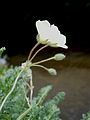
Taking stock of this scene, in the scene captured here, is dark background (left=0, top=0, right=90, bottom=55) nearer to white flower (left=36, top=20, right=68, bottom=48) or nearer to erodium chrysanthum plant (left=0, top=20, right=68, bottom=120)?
erodium chrysanthum plant (left=0, top=20, right=68, bottom=120)

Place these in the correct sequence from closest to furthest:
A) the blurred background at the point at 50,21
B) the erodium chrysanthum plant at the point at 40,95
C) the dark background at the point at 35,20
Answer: the erodium chrysanthum plant at the point at 40,95 → the blurred background at the point at 50,21 → the dark background at the point at 35,20

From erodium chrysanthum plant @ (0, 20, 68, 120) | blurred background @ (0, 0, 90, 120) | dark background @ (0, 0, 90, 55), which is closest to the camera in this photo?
erodium chrysanthum plant @ (0, 20, 68, 120)

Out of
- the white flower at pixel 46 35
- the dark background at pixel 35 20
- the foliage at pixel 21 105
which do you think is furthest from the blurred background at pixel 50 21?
the white flower at pixel 46 35

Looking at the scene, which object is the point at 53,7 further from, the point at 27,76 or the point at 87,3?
the point at 27,76

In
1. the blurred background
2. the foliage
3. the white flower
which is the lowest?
the foliage

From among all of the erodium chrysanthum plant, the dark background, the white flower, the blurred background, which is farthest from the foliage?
the dark background

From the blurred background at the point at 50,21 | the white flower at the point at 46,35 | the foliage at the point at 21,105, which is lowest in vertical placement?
the foliage at the point at 21,105

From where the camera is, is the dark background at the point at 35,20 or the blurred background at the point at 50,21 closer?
the blurred background at the point at 50,21

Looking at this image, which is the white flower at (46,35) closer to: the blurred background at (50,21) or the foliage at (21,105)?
A: the foliage at (21,105)
